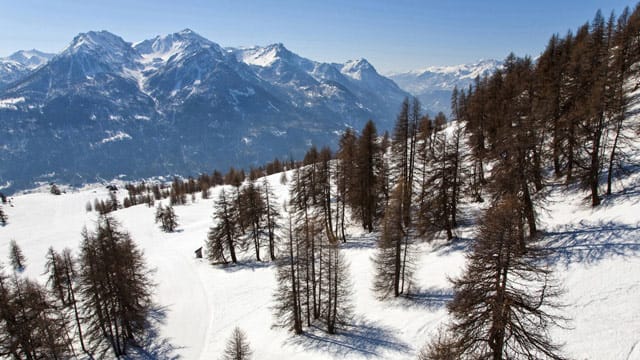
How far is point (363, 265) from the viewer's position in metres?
36.8

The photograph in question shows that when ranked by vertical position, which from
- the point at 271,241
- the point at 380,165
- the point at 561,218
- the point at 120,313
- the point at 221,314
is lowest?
the point at 221,314

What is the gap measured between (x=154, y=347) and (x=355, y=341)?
21.1 meters

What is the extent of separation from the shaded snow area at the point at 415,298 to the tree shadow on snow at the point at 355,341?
90 mm

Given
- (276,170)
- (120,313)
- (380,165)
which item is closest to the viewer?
(120,313)

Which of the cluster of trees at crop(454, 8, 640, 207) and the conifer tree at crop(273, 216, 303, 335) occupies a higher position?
the cluster of trees at crop(454, 8, 640, 207)

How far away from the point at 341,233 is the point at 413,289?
60.5ft

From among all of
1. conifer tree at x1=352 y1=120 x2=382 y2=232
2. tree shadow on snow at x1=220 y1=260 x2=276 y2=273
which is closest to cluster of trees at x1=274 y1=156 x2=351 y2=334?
conifer tree at x1=352 y1=120 x2=382 y2=232

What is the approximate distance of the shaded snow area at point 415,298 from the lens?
58.3 ft

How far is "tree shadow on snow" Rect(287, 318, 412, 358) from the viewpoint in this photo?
936 inches

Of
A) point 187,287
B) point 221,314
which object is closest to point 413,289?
point 221,314

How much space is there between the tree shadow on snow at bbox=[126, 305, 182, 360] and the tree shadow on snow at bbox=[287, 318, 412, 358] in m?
13.1

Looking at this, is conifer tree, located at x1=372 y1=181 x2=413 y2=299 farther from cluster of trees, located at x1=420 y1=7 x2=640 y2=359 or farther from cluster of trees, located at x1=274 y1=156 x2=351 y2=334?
cluster of trees, located at x1=420 y1=7 x2=640 y2=359

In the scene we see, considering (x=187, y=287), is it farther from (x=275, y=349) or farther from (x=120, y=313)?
(x=275, y=349)

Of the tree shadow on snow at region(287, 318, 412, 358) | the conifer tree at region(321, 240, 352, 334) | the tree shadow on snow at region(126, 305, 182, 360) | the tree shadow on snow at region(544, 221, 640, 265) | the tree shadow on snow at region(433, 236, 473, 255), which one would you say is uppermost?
the tree shadow on snow at region(544, 221, 640, 265)
